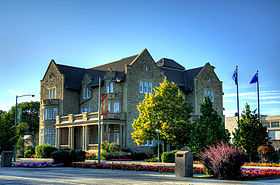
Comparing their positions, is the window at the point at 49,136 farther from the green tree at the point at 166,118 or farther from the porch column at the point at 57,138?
the green tree at the point at 166,118

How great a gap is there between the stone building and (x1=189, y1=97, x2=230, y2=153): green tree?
60.5 ft

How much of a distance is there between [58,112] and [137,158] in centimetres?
1824

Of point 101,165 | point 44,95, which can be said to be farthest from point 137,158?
point 44,95

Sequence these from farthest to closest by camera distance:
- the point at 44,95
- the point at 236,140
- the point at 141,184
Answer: the point at 44,95
the point at 236,140
the point at 141,184

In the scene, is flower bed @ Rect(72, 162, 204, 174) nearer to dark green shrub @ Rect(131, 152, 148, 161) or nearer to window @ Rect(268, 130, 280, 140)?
dark green shrub @ Rect(131, 152, 148, 161)

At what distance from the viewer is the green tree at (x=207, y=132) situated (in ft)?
119

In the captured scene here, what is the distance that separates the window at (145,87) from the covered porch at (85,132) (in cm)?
593

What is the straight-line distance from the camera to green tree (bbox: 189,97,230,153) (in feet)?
119

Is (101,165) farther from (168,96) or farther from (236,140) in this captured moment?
(168,96)

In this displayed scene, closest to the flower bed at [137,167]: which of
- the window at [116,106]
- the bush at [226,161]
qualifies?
the bush at [226,161]

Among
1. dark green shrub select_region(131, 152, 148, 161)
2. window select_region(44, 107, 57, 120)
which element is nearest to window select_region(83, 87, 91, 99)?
window select_region(44, 107, 57, 120)

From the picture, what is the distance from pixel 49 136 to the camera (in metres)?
63.9

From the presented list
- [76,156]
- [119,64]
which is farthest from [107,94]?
[76,156]

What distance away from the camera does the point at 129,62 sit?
60.2 m
